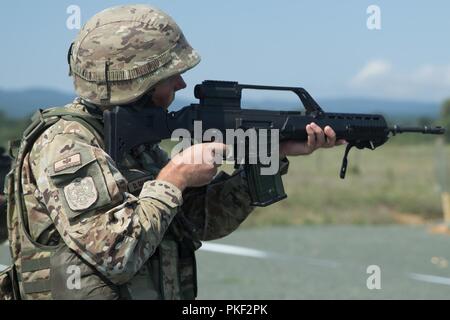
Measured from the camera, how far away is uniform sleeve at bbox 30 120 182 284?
2.96 metres

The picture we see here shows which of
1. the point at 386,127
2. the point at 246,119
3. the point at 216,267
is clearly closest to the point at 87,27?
the point at 246,119

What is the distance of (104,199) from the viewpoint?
9.83 ft

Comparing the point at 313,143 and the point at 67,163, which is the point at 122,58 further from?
the point at 313,143

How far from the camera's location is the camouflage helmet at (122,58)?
3297 millimetres

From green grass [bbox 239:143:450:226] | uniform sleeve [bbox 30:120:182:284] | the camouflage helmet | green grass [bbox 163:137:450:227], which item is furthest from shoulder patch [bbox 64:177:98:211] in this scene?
green grass [bbox 239:143:450:226]

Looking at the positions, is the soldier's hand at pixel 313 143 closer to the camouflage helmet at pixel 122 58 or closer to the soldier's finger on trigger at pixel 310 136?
the soldier's finger on trigger at pixel 310 136

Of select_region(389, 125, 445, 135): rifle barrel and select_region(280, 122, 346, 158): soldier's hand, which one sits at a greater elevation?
select_region(280, 122, 346, 158): soldier's hand

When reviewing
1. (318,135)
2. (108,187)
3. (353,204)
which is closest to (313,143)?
(318,135)

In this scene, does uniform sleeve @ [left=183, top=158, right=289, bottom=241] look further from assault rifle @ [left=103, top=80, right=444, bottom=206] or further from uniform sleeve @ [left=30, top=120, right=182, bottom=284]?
uniform sleeve @ [left=30, top=120, right=182, bottom=284]

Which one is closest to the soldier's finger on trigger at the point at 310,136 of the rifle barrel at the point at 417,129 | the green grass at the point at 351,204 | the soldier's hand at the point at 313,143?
the soldier's hand at the point at 313,143

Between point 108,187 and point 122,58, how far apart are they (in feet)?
1.95

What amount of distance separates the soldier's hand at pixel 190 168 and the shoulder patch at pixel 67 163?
336mm

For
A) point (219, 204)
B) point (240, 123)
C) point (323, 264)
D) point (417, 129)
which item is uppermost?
point (240, 123)
